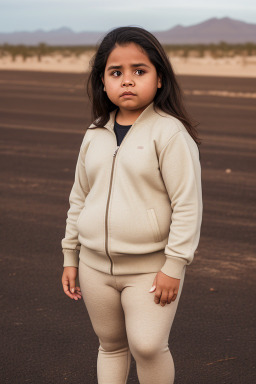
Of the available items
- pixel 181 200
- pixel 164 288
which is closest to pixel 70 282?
pixel 164 288

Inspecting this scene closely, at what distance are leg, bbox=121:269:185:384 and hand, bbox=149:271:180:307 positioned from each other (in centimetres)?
3

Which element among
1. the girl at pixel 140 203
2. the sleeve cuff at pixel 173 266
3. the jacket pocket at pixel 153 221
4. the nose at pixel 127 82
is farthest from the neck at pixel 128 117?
the sleeve cuff at pixel 173 266

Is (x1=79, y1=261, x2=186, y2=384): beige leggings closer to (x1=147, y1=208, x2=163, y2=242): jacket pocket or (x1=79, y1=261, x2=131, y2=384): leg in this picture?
(x1=79, y1=261, x2=131, y2=384): leg

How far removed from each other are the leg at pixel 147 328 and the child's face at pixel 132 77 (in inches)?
26.9

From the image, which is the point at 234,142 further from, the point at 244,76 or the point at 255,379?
the point at 244,76

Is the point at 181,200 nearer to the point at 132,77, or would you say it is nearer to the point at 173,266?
the point at 173,266

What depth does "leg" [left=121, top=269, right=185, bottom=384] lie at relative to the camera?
8.93 feet

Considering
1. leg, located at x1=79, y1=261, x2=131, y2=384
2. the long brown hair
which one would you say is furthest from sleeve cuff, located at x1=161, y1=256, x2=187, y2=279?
the long brown hair

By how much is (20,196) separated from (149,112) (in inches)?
218

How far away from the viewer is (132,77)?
Result: 282 cm

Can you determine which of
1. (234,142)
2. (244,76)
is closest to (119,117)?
(234,142)

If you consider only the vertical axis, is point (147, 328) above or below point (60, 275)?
above

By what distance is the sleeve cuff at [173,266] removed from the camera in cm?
271

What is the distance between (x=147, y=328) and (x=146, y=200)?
1.58ft
